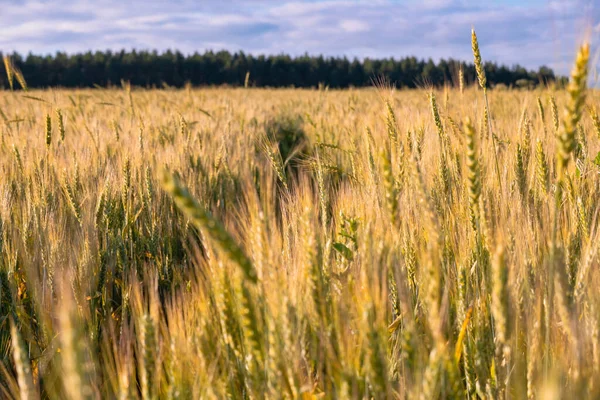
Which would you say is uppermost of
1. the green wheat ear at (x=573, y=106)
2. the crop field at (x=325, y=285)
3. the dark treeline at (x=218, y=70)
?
the dark treeline at (x=218, y=70)

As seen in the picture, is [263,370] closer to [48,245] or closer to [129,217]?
[48,245]

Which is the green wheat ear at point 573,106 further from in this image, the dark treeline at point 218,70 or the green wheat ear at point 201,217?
the dark treeline at point 218,70

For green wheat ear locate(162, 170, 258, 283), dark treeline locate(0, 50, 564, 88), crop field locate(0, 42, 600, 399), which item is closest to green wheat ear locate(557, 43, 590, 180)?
crop field locate(0, 42, 600, 399)

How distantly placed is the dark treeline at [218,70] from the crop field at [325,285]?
109ft

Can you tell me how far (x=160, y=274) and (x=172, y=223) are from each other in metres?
0.51

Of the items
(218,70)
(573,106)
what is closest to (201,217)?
(573,106)

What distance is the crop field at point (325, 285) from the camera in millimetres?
910

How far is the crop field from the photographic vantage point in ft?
2.98

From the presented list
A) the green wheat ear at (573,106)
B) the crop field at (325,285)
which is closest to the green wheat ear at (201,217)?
the crop field at (325,285)

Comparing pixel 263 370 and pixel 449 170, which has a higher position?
pixel 449 170

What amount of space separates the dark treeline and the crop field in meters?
33.4

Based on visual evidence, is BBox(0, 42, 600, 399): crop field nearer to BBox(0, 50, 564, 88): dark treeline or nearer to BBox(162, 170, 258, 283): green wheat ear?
BBox(162, 170, 258, 283): green wheat ear

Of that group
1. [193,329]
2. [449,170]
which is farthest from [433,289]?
[449,170]

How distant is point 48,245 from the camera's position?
192 cm
